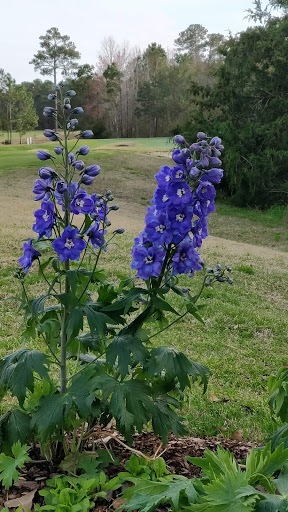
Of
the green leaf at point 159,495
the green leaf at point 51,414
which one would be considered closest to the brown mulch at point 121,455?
the green leaf at point 51,414

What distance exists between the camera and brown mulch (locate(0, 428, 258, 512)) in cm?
196

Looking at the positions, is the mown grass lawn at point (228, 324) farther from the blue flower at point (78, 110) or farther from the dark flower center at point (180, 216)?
the blue flower at point (78, 110)

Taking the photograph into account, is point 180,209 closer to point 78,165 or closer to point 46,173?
point 78,165

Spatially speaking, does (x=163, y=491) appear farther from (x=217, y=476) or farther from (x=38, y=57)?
(x=38, y=57)

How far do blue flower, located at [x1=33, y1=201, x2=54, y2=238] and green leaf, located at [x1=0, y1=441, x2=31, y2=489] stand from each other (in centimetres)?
77

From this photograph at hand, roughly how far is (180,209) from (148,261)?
0.23 metres

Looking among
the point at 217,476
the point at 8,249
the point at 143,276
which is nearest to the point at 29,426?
the point at 143,276

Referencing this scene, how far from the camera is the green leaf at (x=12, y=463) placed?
5.70 ft

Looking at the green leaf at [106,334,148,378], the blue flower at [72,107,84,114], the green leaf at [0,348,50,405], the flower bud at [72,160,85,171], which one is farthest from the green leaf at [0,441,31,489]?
the blue flower at [72,107,84,114]

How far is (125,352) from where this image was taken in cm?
176

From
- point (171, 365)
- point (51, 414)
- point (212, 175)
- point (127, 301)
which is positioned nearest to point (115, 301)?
point (127, 301)

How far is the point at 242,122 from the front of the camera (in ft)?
53.4

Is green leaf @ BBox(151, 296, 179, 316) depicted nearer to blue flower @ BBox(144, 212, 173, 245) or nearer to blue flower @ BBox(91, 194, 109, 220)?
blue flower @ BBox(144, 212, 173, 245)

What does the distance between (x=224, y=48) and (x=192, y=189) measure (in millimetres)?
16239
